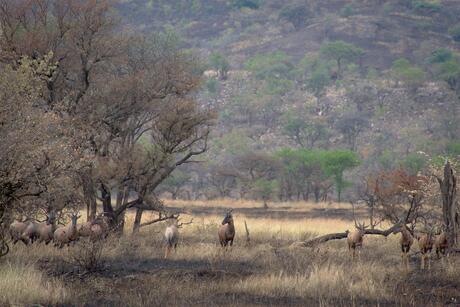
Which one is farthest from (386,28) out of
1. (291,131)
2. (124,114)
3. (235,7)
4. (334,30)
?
(124,114)

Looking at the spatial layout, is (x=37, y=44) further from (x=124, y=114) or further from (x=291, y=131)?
(x=291, y=131)

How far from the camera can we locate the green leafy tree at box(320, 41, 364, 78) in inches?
3733

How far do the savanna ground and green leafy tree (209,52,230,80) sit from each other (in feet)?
251

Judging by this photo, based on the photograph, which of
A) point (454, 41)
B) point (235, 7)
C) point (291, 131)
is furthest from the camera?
point (235, 7)

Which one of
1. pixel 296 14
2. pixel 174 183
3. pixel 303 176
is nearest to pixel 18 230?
pixel 174 183

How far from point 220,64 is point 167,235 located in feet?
258

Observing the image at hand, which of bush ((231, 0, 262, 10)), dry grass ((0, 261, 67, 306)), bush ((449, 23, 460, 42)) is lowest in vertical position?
dry grass ((0, 261, 67, 306))

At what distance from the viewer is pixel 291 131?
252 feet

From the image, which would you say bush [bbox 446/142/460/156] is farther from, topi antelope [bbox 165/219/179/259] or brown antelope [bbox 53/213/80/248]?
brown antelope [bbox 53/213/80/248]

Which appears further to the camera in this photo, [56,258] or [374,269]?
[56,258]

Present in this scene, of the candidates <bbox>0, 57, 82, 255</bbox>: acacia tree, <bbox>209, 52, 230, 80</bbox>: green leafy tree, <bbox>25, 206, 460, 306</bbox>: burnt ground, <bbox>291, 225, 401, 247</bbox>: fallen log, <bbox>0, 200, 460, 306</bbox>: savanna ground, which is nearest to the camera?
<bbox>0, 200, 460, 306</bbox>: savanna ground

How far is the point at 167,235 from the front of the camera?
18484 mm

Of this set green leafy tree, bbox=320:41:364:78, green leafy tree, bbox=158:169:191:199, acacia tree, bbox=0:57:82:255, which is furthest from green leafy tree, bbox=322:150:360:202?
green leafy tree, bbox=320:41:364:78

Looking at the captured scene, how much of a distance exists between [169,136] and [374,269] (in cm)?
927
